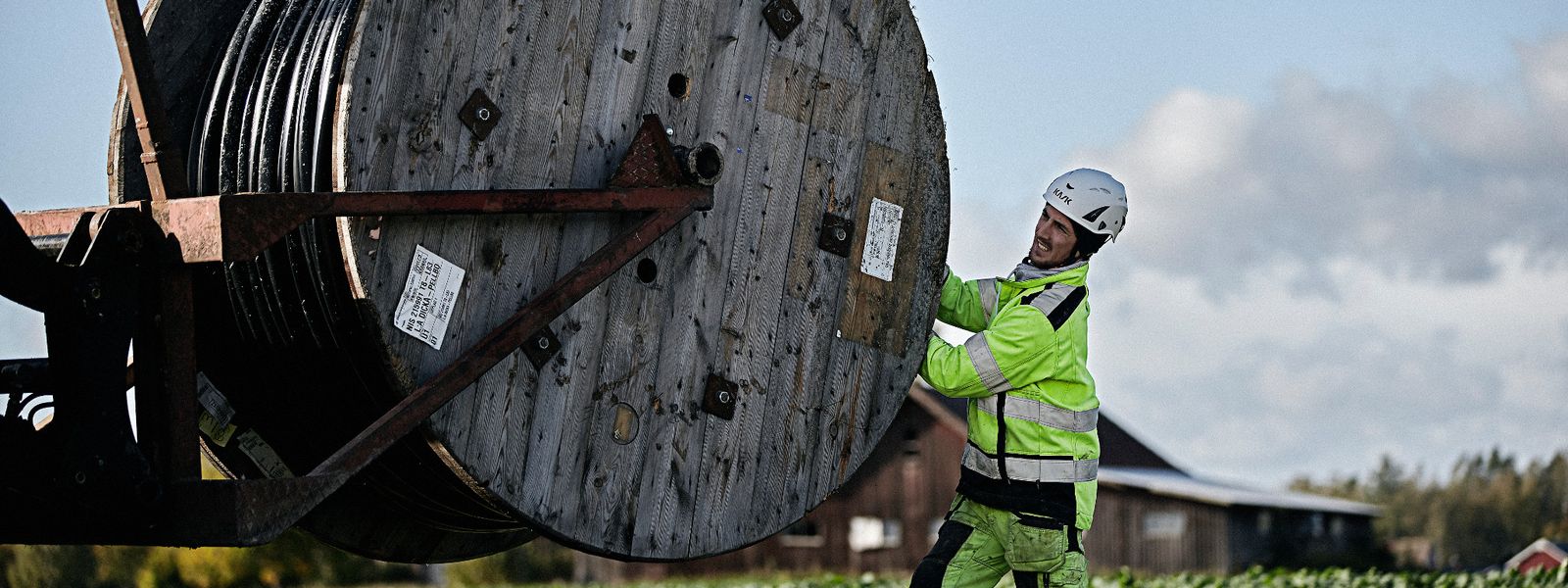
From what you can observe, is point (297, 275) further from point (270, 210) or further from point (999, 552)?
point (999, 552)

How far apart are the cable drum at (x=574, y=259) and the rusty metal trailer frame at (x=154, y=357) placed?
0.51 ft

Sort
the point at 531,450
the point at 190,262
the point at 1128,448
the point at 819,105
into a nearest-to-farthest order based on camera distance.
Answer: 1. the point at 190,262
2. the point at 531,450
3. the point at 819,105
4. the point at 1128,448

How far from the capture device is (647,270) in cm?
507

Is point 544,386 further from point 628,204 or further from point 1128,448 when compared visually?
point 1128,448

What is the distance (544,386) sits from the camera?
15.9 feet

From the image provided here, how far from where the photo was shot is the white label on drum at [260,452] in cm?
541

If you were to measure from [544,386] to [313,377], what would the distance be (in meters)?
0.67

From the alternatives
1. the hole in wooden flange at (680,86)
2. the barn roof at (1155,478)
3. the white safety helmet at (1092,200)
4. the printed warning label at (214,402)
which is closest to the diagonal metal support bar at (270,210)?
the hole in wooden flange at (680,86)

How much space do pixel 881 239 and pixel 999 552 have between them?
103 centimetres

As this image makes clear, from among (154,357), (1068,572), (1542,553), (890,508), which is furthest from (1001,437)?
(890,508)

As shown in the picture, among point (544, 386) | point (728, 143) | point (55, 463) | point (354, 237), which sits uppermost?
point (728, 143)

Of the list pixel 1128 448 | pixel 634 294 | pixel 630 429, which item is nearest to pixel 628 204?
pixel 634 294

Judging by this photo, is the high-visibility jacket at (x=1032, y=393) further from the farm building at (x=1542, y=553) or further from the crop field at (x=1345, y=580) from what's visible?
the farm building at (x=1542, y=553)

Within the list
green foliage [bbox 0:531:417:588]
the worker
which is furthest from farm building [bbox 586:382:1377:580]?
the worker
